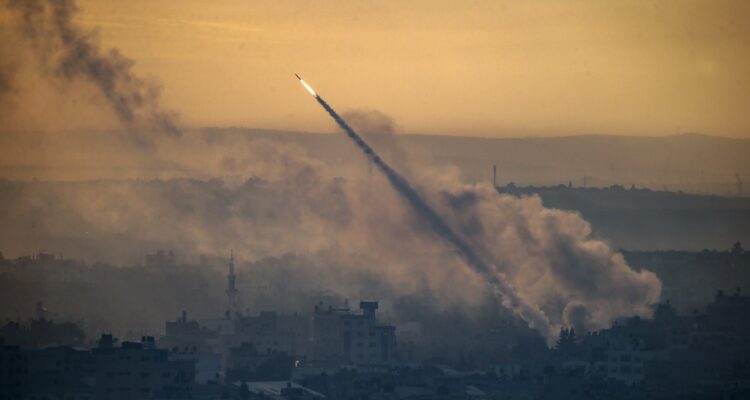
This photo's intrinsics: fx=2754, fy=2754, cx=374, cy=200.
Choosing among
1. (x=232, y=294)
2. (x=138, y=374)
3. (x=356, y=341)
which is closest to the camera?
(x=138, y=374)

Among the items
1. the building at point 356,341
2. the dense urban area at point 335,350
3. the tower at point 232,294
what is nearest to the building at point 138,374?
the dense urban area at point 335,350

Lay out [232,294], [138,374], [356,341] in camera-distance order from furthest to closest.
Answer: [232,294] < [356,341] < [138,374]

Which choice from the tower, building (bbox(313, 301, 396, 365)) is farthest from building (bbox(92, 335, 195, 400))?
the tower

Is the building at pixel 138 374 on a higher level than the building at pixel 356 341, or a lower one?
lower

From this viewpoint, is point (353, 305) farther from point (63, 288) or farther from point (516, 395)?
point (516, 395)

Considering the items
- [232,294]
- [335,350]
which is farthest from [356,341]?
[232,294]

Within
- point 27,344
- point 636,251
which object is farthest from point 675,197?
point 27,344

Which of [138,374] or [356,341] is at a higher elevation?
[356,341]

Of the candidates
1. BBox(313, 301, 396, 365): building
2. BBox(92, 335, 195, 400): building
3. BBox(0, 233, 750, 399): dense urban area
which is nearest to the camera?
BBox(92, 335, 195, 400): building

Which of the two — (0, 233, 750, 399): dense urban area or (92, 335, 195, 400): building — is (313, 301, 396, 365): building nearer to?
(0, 233, 750, 399): dense urban area

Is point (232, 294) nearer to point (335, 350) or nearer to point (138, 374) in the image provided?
point (335, 350)

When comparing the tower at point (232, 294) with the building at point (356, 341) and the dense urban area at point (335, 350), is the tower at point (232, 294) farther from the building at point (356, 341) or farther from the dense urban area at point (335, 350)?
the building at point (356, 341)
